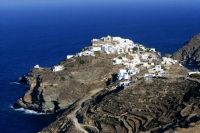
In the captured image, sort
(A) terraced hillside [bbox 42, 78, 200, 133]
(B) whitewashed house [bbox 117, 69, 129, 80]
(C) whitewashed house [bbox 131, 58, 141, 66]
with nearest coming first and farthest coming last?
1. (A) terraced hillside [bbox 42, 78, 200, 133]
2. (B) whitewashed house [bbox 117, 69, 129, 80]
3. (C) whitewashed house [bbox 131, 58, 141, 66]

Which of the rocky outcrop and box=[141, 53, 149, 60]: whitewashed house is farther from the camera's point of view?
the rocky outcrop

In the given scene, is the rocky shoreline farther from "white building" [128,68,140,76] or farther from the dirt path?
the dirt path

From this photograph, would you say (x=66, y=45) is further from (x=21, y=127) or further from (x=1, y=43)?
(x=21, y=127)

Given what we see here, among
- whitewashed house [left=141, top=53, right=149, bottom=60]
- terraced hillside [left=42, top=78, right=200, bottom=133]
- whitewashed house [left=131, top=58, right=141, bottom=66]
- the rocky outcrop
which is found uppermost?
the rocky outcrop

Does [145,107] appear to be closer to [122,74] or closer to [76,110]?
[76,110]

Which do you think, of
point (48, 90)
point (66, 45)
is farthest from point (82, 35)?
point (48, 90)

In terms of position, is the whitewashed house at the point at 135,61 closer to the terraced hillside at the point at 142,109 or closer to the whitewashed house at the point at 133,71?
the whitewashed house at the point at 133,71

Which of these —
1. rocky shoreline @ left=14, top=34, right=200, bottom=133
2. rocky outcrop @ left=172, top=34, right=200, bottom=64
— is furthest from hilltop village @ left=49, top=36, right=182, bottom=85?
rocky outcrop @ left=172, top=34, right=200, bottom=64
